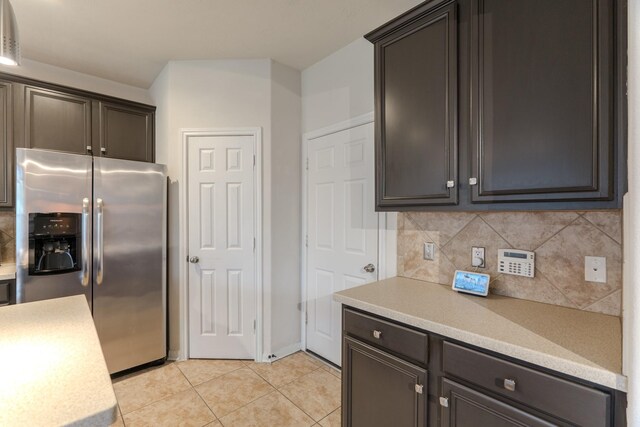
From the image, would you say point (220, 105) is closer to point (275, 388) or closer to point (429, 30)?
point (429, 30)

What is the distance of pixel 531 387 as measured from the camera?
958mm

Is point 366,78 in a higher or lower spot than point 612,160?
higher

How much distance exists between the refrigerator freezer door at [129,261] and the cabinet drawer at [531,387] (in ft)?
7.58

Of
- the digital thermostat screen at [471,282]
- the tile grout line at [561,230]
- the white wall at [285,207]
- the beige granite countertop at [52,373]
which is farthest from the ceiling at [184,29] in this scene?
the beige granite countertop at [52,373]

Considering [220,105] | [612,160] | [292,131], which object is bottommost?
[612,160]

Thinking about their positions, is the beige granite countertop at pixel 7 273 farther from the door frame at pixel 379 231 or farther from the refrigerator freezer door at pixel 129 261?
the door frame at pixel 379 231

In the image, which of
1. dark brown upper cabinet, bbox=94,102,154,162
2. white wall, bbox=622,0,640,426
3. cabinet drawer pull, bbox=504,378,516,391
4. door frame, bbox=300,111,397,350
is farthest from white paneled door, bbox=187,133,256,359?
white wall, bbox=622,0,640,426

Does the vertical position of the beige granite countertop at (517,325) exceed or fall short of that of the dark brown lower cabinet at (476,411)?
it exceeds it

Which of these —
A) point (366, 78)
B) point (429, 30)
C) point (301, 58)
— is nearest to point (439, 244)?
point (429, 30)

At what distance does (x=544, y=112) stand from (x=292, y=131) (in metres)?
2.00

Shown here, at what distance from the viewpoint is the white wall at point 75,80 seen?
8.34 ft

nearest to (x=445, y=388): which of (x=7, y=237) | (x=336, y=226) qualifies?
(x=336, y=226)

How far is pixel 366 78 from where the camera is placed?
7.31 ft

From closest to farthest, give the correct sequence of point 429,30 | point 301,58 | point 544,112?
point 544,112 < point 429,30 < point 301,58
